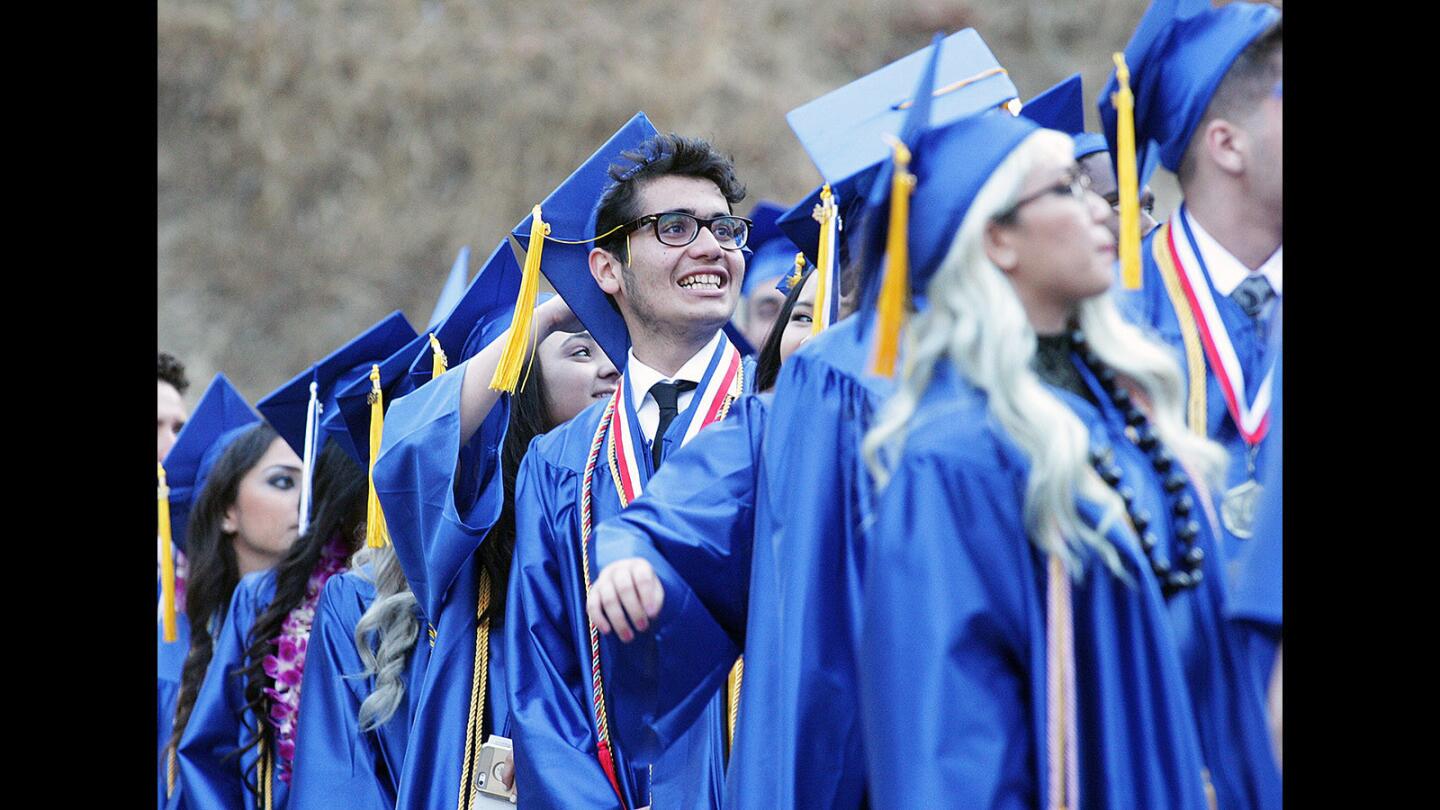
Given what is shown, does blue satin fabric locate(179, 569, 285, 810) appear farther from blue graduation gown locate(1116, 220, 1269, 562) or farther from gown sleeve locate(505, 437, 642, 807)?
blue graduation gown locate(1116, 220, 1269, 562)

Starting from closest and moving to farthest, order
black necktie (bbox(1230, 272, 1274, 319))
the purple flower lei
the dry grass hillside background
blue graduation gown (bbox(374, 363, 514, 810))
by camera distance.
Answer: black necktie (bbox(1230, 272, 1274, 319)), blue graduation gown (bbox(374, 363, 514, 810)), the purple flower lei, the dry grass hillside background

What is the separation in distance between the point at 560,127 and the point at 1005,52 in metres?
3.33

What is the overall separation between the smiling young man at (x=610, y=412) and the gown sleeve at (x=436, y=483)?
0.13m

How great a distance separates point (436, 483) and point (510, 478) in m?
0.30

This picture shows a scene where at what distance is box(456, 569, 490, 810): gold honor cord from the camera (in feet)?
14.2

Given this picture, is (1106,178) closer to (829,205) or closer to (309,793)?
(829,205)

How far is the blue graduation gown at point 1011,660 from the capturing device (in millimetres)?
2430

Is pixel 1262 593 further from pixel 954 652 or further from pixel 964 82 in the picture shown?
pixel 964 82

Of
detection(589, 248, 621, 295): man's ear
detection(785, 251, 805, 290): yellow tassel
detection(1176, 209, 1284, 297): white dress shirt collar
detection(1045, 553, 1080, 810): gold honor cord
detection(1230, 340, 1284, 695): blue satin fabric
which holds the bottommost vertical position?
detection(1045, 553, 1080, 810): gold honor cord

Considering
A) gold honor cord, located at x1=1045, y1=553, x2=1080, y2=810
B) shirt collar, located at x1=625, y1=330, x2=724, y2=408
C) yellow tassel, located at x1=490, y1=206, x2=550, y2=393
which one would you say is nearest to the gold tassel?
shirt collar, located at x1=625, y1=330, x2=724, y2=408

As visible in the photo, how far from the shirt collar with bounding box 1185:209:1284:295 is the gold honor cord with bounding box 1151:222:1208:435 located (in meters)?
0.06

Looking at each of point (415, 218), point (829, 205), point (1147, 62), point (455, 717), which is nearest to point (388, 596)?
point (455, 717)

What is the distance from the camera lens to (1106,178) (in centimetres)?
397

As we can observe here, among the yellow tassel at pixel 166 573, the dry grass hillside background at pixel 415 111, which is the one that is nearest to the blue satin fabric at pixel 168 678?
the yellow tassel at pixel 166 573
